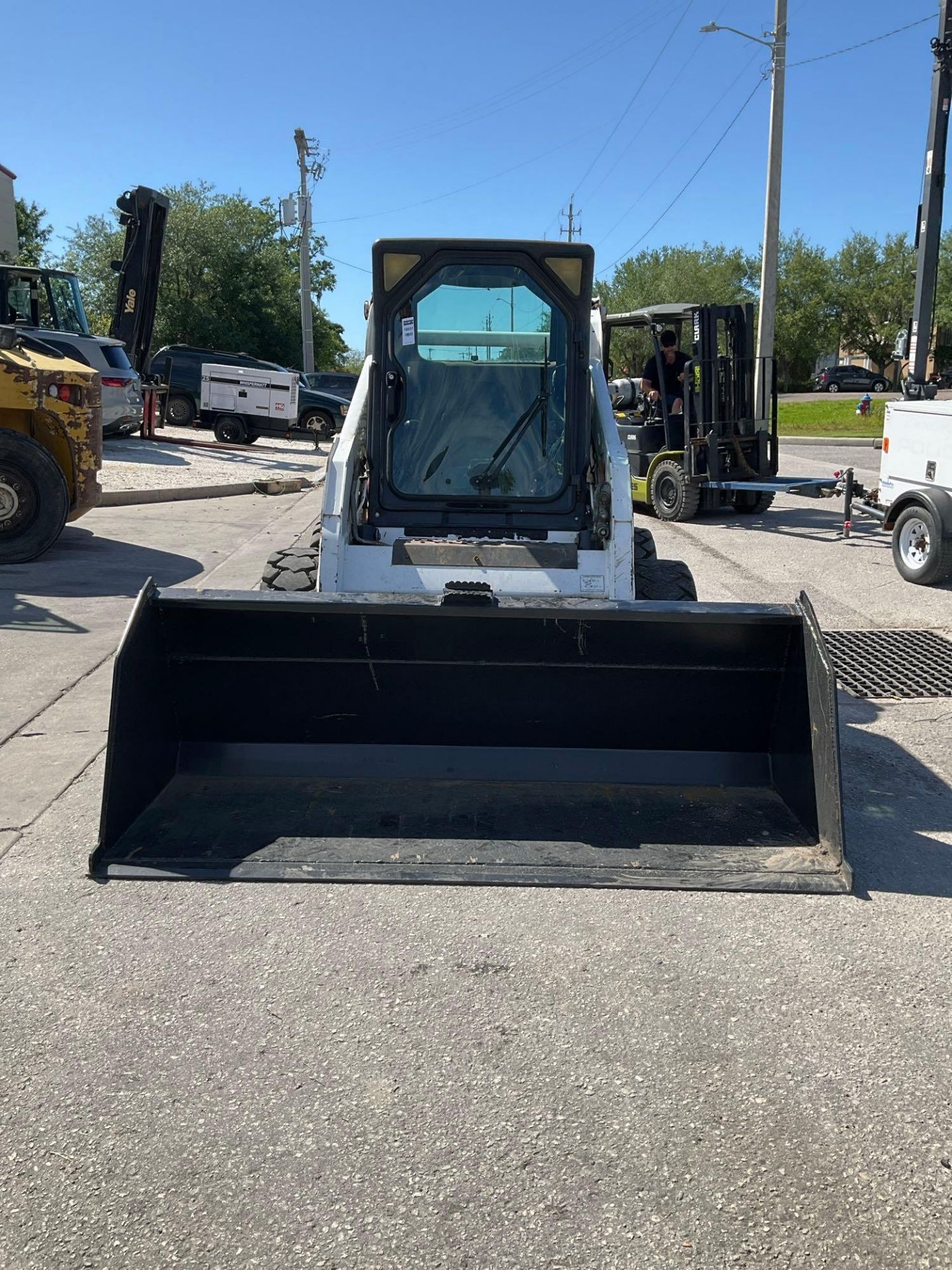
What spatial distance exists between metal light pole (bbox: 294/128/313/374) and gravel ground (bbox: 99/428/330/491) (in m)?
11.4

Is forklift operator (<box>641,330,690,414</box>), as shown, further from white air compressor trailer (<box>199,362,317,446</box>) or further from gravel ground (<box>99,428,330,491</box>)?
white air compressor trailer (<box>199,362,317,446</box>)

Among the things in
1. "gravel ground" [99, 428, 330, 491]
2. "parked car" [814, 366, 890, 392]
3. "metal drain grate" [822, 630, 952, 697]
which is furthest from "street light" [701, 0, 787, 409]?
"parked car" [814, 366, 890, 392]

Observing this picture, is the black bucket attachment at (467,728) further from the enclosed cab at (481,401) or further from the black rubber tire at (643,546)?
the black rubber tire at (643,546)

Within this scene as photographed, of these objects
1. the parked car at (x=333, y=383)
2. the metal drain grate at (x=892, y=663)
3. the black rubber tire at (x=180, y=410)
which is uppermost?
the parked car at (x=333, y=383)

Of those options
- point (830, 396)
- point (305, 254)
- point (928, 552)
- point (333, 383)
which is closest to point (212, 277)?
point (305, 254)

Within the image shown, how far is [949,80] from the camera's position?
14.9 metres

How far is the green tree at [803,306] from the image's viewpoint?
2857 inches

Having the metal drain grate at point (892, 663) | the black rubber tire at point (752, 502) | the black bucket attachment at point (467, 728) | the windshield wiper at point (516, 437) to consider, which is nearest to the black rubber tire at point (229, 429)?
the black rubber tire at point (752, 502)

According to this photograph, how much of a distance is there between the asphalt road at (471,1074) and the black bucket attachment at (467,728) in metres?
A: 0.29

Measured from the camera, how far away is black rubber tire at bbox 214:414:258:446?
24.2m

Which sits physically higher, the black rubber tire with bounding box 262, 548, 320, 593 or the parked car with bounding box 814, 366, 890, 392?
the parked car with bounding box 814, 366, 890, 392

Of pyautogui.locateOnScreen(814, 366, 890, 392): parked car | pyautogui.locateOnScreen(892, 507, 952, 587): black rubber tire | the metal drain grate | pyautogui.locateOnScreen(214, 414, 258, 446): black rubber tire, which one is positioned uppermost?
pyautogui.locateOnScreen(814, 366, 890, 392): parked car

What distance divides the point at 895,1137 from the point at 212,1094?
1741 millimetres

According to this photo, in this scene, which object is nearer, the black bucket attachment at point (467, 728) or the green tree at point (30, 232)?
the black bucket attachment at point (467, 728)
